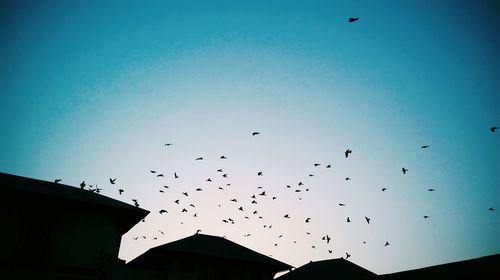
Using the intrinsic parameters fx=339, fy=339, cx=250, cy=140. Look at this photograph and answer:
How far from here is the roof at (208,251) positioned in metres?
20.2

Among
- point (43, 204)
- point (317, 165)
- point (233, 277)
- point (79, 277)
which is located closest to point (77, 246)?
point (79, 277)

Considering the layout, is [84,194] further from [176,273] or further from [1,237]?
[176,273]

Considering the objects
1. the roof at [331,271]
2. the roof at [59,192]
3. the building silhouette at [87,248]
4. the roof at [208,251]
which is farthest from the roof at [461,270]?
Result: the roof at [59,192]

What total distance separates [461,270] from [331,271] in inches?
550

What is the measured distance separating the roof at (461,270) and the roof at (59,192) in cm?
1554

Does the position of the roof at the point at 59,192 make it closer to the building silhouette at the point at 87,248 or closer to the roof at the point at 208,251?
the building silhouette at the point at 87,248

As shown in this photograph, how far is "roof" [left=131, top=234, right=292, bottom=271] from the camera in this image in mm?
20156

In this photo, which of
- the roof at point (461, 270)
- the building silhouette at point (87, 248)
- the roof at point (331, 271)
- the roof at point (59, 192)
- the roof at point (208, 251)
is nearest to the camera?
the roof at point (461, 270)

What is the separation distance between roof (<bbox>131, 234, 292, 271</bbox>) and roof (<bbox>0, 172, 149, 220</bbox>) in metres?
2.58

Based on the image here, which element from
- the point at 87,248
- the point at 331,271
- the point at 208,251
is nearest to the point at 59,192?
the point at 87,248

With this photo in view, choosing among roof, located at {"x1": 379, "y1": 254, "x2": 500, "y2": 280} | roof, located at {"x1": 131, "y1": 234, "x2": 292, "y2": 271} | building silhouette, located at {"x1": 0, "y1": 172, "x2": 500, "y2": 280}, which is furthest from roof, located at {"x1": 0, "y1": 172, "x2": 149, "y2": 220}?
roof, located at {"x1": 379, "y1": 254, "x2": 500, "y2": 280}

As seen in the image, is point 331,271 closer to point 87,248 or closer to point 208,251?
point 208,251

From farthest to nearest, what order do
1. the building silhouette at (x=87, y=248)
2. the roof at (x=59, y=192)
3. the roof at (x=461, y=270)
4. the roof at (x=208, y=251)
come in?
the roof at (x=208, y=251) → the roof at (x=59, y=192) → the building silhouette at (x=87, y=248) → the roof at (x=461, y=270)

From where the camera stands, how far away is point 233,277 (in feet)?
69.9
